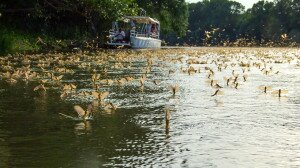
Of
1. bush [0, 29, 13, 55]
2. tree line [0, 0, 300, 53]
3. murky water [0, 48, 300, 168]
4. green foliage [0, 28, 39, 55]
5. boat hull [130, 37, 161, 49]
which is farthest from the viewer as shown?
boat hull [130, 37, 161, 49]

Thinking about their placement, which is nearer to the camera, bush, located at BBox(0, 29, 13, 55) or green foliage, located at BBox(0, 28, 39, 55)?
bush, located at BBox(0, 29, 13, 55)

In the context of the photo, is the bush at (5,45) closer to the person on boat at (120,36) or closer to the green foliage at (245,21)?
the person on boat at (120,36)

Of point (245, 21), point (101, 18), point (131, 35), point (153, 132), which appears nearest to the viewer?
point (153, 132)

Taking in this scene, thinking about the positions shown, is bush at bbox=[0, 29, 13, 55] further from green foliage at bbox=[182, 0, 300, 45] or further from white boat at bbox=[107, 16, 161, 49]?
green foliage at bbox=[182, 0, 300, 45]

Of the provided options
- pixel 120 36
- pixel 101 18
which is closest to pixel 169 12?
pixel 101 18

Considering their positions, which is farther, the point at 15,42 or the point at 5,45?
the point at 15,42

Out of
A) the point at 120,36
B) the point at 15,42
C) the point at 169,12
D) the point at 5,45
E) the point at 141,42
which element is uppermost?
the point at 169,12

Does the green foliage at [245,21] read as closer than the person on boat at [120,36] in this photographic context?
No

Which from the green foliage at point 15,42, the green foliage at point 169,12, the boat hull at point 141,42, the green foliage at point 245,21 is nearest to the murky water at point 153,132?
the green foliage at point 15,42

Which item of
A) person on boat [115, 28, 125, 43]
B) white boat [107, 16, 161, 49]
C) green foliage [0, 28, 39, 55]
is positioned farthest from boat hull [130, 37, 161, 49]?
green foliage [0, 28, 39, 55]

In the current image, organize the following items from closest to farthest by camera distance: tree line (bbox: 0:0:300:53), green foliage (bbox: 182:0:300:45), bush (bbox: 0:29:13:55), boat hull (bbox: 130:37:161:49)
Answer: bush (bbox: 0:29:13:55)
tree line (bbox: 0:0:300:53)
boat hull (bbox: 130:37:161:49)
green foliage (bbox: 182:0:300:45)

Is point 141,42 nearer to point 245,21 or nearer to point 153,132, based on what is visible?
point 153,132

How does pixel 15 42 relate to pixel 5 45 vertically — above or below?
above

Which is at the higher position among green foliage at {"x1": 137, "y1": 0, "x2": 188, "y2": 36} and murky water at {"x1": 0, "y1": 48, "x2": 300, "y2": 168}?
green foliage at {"x1": 137, "y1": 0, "x2": 188, "y2": 36}
